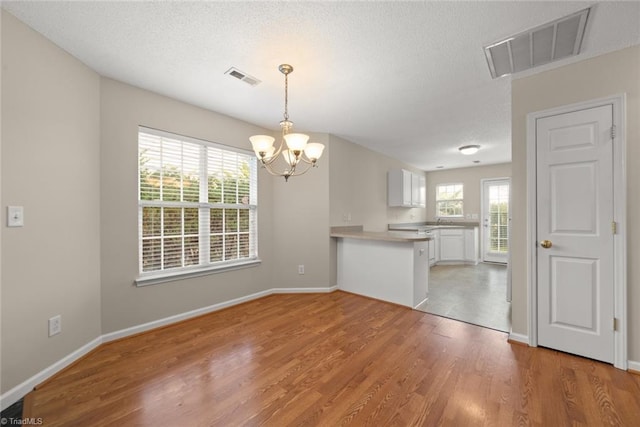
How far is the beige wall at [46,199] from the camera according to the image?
5.57 ft

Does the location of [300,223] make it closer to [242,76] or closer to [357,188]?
[357,188]

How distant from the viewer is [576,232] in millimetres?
2141

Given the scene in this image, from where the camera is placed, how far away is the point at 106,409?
5.22 ft

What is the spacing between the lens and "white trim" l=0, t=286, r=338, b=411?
1696 mm

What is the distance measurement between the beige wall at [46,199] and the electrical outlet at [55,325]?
32 mm

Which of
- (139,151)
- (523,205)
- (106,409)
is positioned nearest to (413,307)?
(523,205)

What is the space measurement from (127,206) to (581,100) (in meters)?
4.13

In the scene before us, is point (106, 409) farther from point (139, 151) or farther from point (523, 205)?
point (523, 205)

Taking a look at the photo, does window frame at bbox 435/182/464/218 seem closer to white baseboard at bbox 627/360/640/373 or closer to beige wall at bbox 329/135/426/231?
beige wall at bbox 329/135/426/231

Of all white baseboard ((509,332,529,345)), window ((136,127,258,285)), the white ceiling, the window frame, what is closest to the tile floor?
white baseboard ((509,332,529,345))

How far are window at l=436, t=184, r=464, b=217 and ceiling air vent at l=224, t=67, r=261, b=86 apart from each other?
6.17 metres

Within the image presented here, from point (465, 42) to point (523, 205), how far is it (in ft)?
4.95

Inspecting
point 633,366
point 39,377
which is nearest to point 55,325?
point 39,377

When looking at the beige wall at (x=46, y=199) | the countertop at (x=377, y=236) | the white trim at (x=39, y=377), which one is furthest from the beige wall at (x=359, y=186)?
the white trim at (x=39, y=377)
